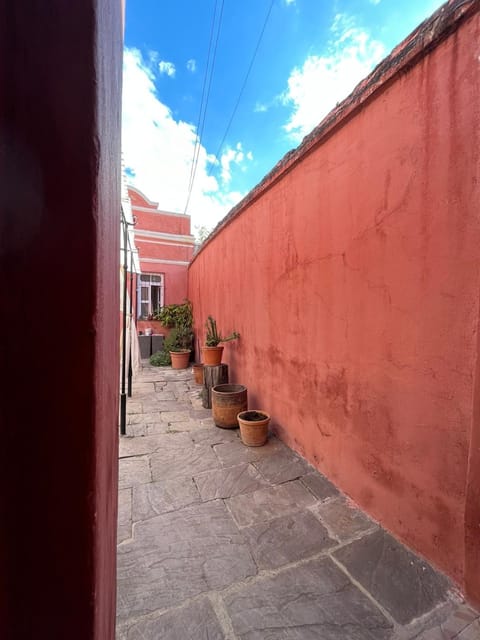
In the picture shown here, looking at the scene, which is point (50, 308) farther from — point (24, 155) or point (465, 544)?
point (465, 544)

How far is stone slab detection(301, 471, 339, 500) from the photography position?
202 cm

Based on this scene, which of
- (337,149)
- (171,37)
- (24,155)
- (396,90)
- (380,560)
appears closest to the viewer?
(24,155)

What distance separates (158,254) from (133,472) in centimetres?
799

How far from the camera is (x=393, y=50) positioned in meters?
1.77

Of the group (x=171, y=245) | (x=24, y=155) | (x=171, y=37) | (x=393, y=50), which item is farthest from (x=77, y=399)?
(x=171, y=245)

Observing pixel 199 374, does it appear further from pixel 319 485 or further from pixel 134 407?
pixel 319 485

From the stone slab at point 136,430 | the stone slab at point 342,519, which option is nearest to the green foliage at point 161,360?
the stone slab at point 136,430

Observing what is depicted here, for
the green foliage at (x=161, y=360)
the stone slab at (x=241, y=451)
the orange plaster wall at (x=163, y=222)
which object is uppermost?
the orange plaster wall at (x=163, y=222)

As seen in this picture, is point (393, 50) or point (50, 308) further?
point (393, 50)

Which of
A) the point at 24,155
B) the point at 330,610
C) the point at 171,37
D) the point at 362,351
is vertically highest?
the point at 171,37

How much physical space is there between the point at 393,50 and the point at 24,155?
7.69 ft

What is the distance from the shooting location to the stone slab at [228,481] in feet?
6.75

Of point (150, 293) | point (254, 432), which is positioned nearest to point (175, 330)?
point (150, 293)

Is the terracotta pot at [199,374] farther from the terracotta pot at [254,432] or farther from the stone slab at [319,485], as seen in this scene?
the stone slab at [319,485]
